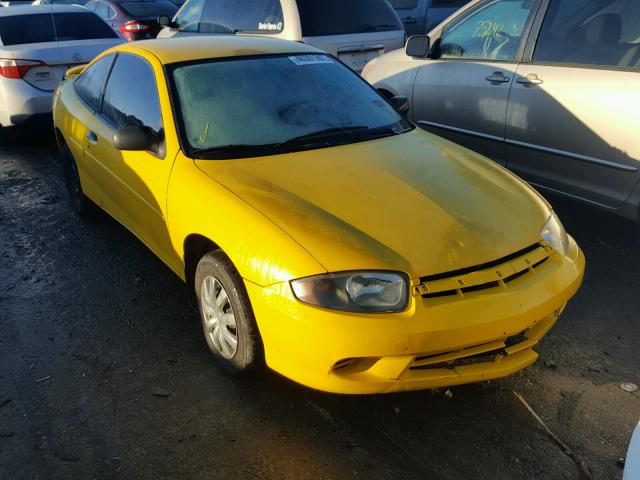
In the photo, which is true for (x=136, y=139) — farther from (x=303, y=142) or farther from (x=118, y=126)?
(x=303, y=142)

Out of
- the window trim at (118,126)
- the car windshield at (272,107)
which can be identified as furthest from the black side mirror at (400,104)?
the window trim at (118,126)

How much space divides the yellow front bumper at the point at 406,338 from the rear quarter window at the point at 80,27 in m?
5.84

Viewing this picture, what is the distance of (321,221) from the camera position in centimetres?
264

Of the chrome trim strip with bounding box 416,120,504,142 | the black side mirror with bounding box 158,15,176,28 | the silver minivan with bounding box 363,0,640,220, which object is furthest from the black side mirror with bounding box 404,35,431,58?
the black side mirror with bounding box 158,15,176,28

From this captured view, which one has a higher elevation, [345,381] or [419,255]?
[419,255]

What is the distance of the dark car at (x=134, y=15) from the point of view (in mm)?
10297

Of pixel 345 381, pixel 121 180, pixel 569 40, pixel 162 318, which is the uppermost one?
pixel 569 40

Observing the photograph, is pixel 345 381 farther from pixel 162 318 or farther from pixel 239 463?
pixel 162 318

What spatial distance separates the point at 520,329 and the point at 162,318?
1981 mm

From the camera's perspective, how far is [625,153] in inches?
154

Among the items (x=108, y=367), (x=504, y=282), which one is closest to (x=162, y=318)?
(x=108, y=367)

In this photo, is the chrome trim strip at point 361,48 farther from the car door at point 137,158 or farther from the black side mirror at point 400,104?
the car door at point 137,158

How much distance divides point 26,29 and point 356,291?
20.4 ft

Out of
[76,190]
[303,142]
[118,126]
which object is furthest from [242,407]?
[76,190]
